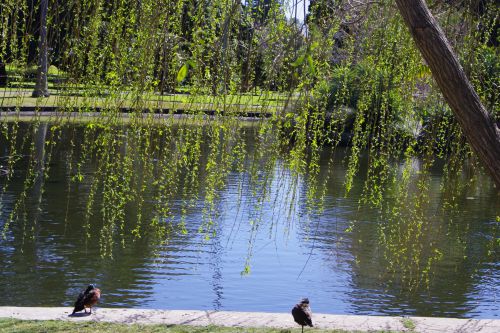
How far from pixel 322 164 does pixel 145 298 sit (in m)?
8.28

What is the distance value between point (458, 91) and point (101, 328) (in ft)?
6.89

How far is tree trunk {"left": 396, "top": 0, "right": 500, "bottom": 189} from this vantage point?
9.05 feet

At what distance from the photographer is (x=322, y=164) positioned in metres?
13.5

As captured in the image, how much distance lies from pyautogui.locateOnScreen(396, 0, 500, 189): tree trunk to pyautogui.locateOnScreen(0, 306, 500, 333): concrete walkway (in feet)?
4.83

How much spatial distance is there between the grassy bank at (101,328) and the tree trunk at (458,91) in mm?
1486

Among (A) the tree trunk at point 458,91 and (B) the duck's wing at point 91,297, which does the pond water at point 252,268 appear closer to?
(B) the duck's wing at point 91,297

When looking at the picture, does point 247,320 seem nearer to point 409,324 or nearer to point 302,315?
point 302,315

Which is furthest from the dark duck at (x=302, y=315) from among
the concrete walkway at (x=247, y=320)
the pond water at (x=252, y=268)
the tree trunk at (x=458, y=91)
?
the tree trunk at (x=458, y=91)

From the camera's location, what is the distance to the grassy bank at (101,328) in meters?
3.72

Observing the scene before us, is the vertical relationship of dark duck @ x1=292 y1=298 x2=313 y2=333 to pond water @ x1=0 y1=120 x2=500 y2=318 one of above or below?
above

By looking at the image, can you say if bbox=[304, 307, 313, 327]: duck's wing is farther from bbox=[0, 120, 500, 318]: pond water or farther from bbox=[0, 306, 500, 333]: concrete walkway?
bbox=[0, 120, 500, 318]: pond water

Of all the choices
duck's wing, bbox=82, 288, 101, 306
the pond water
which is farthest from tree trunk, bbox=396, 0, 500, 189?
duck's wing, bbox=82, 288, 101, 306

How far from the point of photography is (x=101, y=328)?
149 inches

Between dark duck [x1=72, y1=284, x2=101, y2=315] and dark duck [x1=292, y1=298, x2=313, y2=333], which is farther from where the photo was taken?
dark duck [x1=72, y1=284, x2=101, y2=315]
